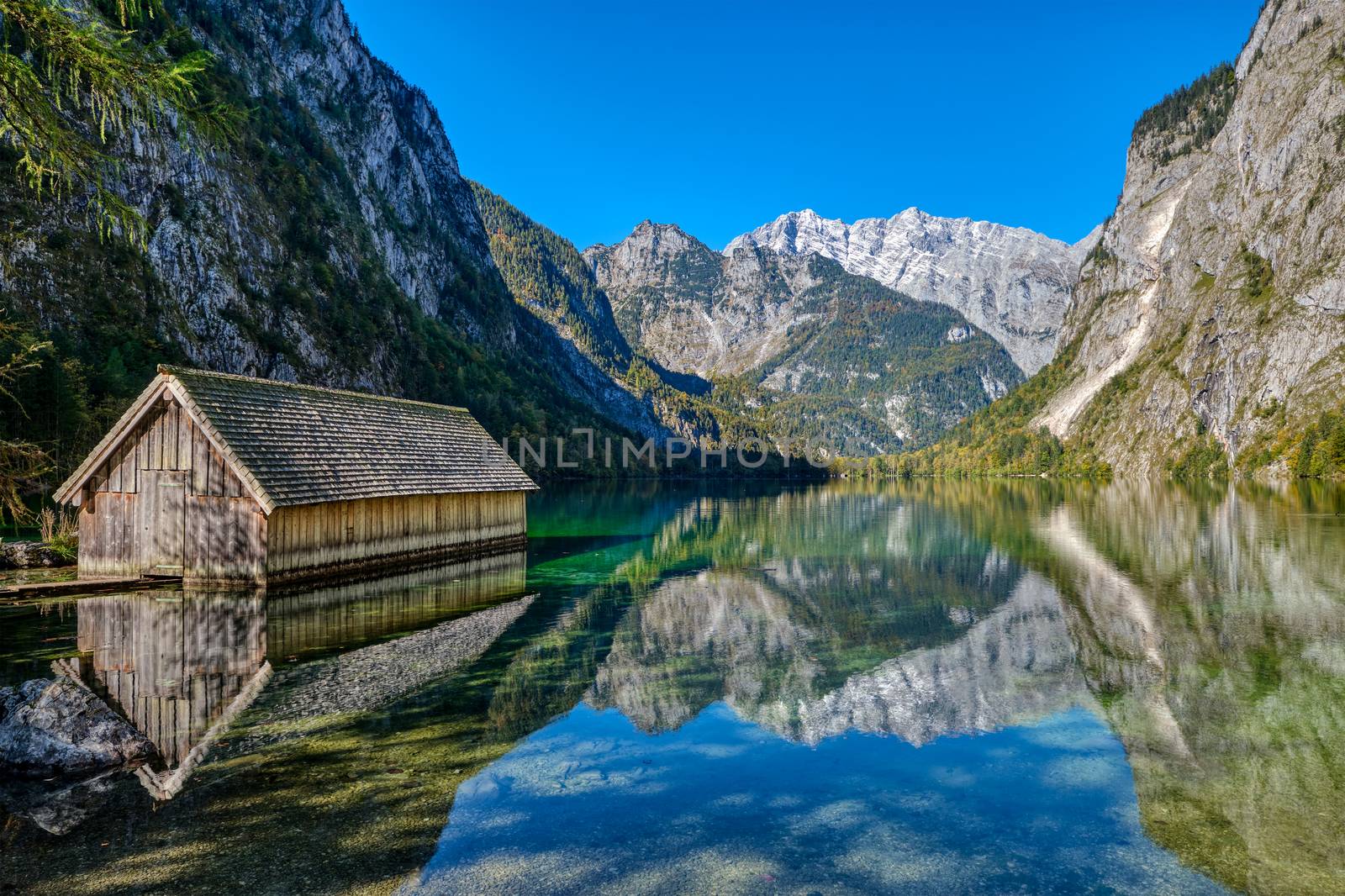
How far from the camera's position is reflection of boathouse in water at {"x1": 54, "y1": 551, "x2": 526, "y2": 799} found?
12.7 meters

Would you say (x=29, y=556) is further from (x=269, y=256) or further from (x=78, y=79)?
(x=269, y=256)

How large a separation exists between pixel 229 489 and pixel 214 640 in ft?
23.0

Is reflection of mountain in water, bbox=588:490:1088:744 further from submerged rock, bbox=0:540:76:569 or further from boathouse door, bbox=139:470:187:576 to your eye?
submerged rock, bbox=0:540:76:569

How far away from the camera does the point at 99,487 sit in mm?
24062

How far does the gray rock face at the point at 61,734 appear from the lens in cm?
1066

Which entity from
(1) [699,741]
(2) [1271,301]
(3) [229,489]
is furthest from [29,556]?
(2) [1271,301]

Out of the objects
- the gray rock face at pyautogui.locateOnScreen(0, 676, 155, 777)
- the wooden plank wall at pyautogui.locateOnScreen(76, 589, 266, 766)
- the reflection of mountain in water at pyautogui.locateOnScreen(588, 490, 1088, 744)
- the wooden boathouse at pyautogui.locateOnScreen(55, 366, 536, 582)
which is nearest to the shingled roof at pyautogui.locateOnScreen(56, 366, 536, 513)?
the wooden boathouse at pyautogui.locateOnScreen(55, 366, 536, 582)

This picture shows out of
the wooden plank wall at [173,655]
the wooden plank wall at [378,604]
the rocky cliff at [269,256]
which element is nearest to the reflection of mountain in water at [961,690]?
the wooden plank wall at [173,655]

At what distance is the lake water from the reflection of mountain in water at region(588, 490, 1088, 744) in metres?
0.12

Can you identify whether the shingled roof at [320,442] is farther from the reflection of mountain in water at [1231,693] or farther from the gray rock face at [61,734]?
the reflection of mountain in water at [1231,693]

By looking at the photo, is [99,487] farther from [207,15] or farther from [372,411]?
[207,15]

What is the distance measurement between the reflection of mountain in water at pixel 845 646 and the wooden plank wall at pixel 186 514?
39.1ft

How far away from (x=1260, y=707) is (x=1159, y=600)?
39.1 feet

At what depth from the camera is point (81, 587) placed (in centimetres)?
2238
